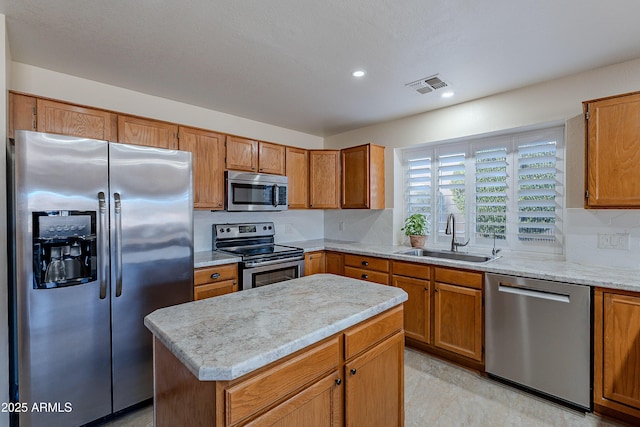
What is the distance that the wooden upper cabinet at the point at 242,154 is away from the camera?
3.18 m

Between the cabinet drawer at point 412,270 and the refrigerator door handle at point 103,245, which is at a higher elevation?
the refrigerator door handle at point 103,245

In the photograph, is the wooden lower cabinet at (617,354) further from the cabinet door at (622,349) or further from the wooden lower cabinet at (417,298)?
the wooden lower cabinet at (417,298)

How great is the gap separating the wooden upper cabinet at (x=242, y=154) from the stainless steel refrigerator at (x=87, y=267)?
0.95 metres

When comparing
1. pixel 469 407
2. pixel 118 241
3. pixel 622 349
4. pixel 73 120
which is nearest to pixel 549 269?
pixel 622 349

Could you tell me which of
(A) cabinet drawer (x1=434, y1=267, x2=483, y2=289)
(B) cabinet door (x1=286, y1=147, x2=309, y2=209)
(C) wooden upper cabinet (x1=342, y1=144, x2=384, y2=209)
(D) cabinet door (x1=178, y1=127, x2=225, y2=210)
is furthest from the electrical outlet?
(D) cabinet door (x1=178, y1=127, x2=225, y2=210)

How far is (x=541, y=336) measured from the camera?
7.23ft

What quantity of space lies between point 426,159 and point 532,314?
2.02 m

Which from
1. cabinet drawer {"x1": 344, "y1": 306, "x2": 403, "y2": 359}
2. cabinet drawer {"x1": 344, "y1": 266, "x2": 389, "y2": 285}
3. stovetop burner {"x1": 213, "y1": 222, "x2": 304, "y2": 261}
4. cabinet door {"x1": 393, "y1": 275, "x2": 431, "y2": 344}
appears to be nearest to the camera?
cabinet drawer {"x1": 344, "y1": 306, "x2": 403, "y2": 359}

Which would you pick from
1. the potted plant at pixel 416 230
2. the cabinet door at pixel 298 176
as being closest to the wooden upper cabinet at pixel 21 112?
the cabinet door at pixel 298 176

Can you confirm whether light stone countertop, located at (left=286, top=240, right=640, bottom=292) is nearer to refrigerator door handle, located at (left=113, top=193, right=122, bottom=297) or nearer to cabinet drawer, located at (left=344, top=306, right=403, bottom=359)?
cabinet drawer, located at (left=344, top=306, right=403, bottom=359)

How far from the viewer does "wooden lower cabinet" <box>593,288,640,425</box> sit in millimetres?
1877

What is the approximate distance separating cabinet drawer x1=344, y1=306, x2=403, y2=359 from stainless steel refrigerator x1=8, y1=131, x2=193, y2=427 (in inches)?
59.9

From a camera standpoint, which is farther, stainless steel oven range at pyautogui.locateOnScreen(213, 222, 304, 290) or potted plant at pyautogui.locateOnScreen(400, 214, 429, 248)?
potted plant at pyautogui.locateOnScreen(400, 214, 429, 248)

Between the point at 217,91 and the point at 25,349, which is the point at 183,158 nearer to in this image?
the point at 217,91
